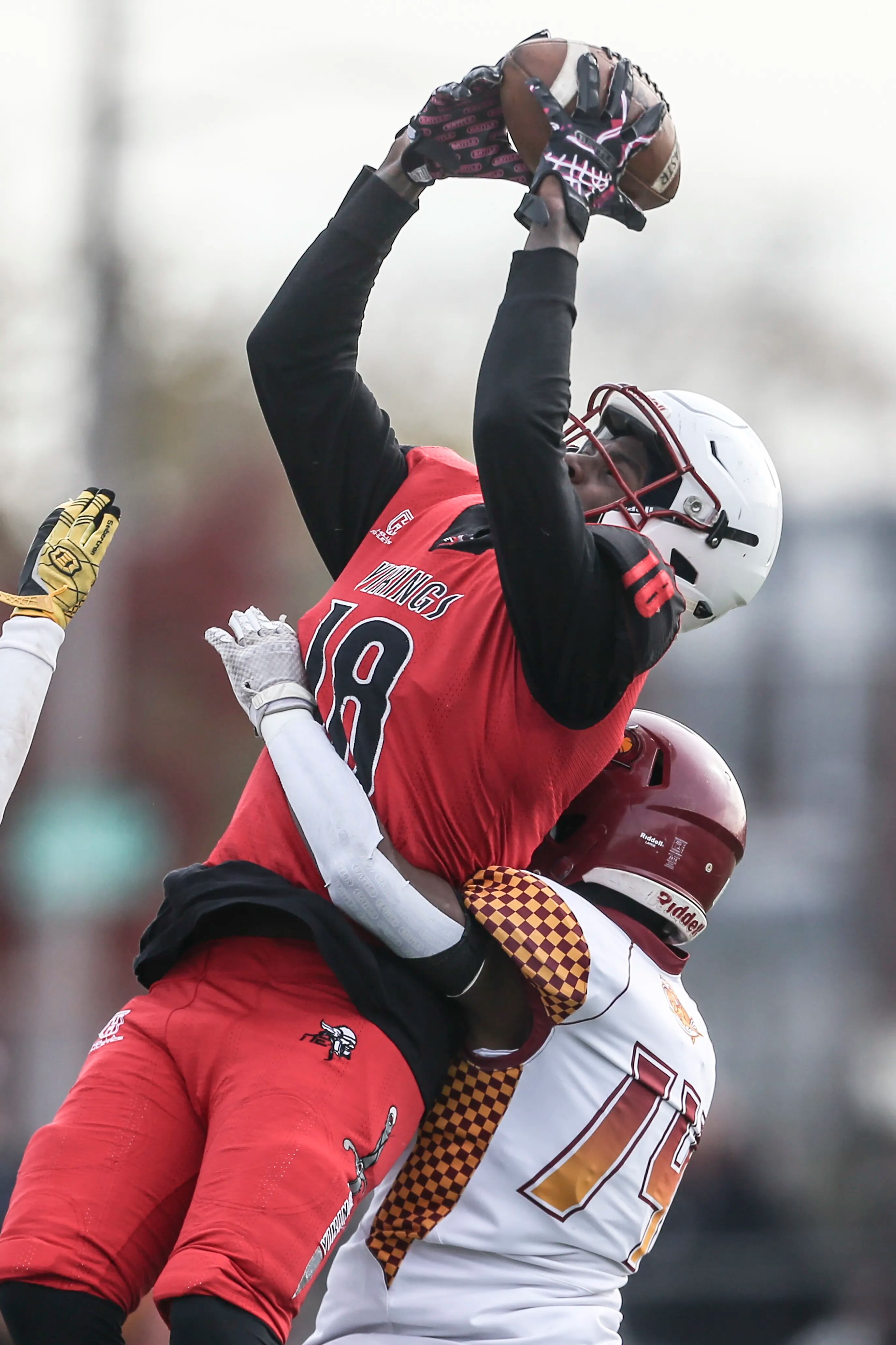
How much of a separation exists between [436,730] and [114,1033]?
0.66 metres

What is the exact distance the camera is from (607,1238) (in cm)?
258

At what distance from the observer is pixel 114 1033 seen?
228 centimetres

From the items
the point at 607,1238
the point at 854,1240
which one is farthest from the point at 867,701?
the point at 607,1238

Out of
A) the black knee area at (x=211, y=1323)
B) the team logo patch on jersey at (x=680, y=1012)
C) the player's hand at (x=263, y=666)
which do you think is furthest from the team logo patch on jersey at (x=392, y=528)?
the black knee area at (x=211, y=1323)

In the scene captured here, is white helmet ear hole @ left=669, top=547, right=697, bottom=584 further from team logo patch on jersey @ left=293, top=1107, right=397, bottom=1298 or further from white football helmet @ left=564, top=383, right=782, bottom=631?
team logo patch on jersey @ left=293, top=1107, right=397, bottom=1298

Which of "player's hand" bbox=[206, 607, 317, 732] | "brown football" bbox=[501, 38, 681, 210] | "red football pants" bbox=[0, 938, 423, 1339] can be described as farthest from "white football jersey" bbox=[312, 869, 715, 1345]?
"brown football" bbox=[501, 38, 681, 210]

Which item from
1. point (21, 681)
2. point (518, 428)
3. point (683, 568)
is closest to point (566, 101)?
point (518, 428)

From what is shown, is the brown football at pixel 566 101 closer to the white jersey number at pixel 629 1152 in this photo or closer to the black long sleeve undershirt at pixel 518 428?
the black long sleeve undershirt at pixel 518 428

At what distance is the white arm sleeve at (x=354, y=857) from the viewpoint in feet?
7.06

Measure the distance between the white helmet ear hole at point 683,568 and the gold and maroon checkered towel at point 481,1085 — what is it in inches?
25.3

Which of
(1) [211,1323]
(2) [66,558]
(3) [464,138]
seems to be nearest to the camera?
(1) [211,1323]

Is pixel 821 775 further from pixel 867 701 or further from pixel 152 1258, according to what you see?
pixel 152 1258

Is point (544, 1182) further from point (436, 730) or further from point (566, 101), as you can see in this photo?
point (566, 101)

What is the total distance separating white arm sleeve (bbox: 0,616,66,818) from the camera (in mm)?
2414
